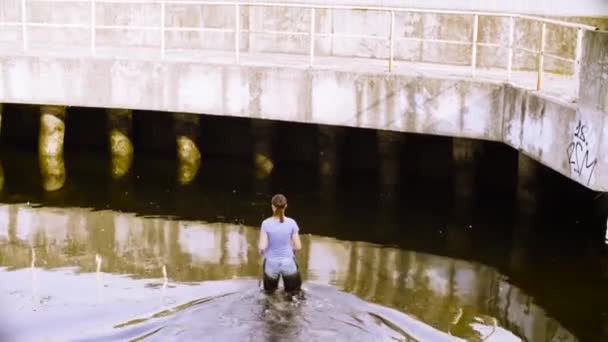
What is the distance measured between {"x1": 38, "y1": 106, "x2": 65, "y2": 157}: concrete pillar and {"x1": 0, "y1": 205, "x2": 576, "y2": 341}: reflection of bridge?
101 inches

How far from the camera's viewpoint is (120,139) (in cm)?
2459

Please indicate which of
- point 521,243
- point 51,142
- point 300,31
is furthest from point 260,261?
point 300,31

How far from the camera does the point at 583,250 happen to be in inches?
762

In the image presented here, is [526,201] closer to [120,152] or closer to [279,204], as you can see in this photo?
[279,204]

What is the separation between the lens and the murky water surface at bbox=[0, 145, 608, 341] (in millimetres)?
15461

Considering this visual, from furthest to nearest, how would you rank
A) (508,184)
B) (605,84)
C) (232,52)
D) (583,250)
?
(232,52) < (508,184) < (583,250) < (605,84)

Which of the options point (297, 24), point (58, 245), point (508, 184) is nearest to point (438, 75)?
point (508, 184)

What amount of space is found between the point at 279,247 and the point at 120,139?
9.87m

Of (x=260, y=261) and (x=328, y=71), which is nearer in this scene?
(x=260, y=261)

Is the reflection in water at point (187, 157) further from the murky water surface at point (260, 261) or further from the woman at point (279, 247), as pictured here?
the woman at point (279, 247)

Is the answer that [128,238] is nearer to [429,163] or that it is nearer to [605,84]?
[429,163]

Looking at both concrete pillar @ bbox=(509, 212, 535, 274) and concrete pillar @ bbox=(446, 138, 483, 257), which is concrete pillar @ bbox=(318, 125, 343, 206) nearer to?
concrete pillar @ bbox=(446, 138, 483, 257)

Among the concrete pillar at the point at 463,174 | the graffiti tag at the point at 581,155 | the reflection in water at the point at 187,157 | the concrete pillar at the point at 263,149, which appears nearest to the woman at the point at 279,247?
the graffiti tag at the point at 581,155

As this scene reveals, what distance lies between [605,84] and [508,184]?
7262 mm
